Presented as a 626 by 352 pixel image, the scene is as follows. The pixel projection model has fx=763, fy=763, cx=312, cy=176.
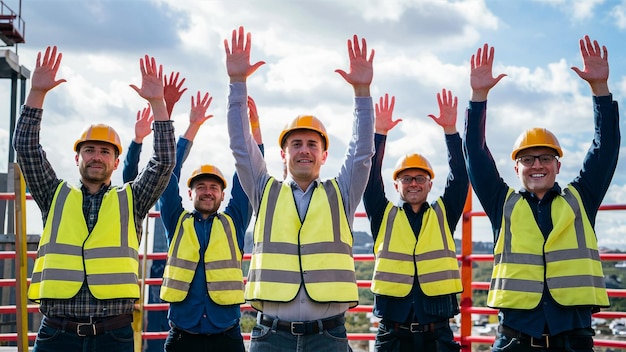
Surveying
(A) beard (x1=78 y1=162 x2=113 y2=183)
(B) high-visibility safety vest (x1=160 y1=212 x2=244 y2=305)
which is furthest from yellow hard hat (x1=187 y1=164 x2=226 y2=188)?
(A) beard (x1=78 y1=162 x2=113 y2=183)

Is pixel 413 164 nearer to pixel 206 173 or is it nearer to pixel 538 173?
pixel 538 173

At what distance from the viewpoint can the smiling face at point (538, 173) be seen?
5.27m

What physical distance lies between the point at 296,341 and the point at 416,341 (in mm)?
1831

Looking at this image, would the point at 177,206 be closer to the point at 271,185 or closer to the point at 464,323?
the point at 271,185

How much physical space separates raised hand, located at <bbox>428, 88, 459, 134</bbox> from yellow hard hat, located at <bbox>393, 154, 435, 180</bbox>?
18.1 inches

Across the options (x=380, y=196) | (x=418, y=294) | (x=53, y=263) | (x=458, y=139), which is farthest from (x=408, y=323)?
(x=53, y=263)

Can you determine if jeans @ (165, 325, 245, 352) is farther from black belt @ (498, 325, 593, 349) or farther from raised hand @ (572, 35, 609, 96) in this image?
raised hand @ (572, 35, 609, 96)

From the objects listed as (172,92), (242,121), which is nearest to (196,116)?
(172,92)

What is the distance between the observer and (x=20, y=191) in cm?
618

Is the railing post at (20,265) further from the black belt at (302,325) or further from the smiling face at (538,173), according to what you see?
the smiling face at (538,173)

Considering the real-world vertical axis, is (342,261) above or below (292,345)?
above

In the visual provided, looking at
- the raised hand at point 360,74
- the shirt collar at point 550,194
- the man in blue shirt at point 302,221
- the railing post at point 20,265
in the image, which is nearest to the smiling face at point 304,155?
the man in blue shirt at point 302,221

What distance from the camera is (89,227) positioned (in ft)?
17.3

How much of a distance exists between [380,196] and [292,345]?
2340 millimetres
